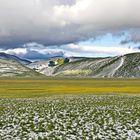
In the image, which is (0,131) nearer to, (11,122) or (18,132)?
(18,132)

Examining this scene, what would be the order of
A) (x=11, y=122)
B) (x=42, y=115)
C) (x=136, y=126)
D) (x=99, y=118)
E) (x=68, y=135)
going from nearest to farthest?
(x=68, y=135) < (x=136, y=126) < (x=11, y=122) < (x=99, y=118) < (x=42, y=115)

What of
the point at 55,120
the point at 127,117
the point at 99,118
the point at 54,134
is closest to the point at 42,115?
the point at 55,120

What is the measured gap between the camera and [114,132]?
1190 inches

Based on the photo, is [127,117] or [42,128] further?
[127,117]

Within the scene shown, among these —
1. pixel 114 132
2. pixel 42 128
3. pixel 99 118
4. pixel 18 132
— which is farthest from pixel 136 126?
pixel 18 132

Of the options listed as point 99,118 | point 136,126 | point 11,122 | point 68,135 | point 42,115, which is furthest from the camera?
point 42,115

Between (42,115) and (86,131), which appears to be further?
(42,115)

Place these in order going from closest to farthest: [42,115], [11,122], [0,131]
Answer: [0,131]
[11,122]
[42,115]

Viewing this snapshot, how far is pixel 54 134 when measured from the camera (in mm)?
29500

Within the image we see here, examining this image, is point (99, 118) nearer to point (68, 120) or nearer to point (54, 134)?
Result: point (68, 120)

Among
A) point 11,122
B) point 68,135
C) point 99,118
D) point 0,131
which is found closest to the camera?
point 68,135

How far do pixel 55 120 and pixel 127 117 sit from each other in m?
8.72

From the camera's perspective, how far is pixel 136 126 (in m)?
33.4

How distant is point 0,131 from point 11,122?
5.84 m
